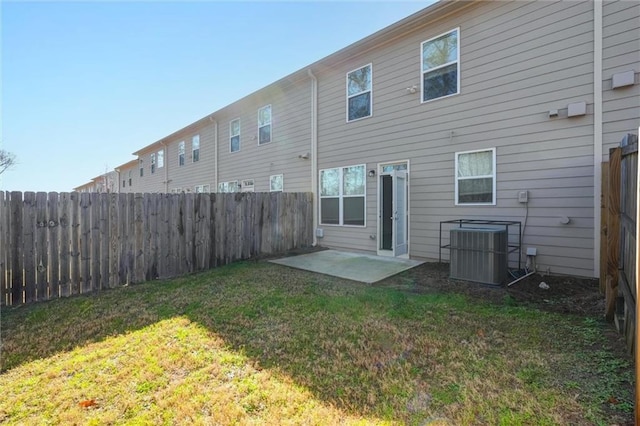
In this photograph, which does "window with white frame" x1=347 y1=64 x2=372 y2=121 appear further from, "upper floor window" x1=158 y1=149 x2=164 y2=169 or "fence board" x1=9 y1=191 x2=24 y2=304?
"upper floor window" x1=158 y1=149 x2=164 y2=169

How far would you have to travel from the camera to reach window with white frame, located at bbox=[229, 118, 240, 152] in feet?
42.4

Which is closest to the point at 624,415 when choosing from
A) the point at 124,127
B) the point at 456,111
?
the point at 456,111

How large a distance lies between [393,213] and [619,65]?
14.8 feet

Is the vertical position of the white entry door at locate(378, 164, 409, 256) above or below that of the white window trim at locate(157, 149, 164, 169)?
below

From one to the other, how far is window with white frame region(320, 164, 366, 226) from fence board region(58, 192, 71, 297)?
6.06 meters

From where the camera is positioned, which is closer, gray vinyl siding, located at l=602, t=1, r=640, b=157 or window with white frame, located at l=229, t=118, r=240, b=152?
gray vinyl siding, located at l=602, t=1, r=640, b=157

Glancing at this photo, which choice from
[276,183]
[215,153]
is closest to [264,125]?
→ [276,183]

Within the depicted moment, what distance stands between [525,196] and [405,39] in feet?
14.7

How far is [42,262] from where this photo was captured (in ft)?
15.8

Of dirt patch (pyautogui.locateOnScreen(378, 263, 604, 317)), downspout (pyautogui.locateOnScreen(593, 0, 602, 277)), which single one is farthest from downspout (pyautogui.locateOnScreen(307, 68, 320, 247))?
downspout (pyautogui.locateOnScreen(593, 0, 602, 277))

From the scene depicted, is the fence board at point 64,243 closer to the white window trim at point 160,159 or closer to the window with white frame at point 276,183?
the window with white frame at point 276,183

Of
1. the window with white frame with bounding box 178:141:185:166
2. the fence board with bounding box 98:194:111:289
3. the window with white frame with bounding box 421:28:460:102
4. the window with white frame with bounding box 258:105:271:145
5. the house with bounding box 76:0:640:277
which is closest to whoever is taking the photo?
the house with bounding box 76:0:640:277

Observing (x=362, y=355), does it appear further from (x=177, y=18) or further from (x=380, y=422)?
(x=177, y=18)

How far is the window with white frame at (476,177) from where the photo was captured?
19.7 feet
